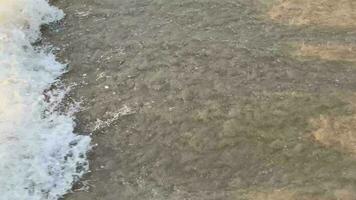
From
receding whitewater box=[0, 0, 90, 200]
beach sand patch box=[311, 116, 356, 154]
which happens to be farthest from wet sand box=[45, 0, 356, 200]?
receding whitewater box=[0, 0, 90, 200]

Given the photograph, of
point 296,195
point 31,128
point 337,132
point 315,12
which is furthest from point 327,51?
point 31,128

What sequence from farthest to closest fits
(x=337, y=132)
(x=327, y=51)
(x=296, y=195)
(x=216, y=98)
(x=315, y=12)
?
1. (x=315, y=12)
2. (x=327, y=51)
3. (x=216, y=98)
4. (x=337, y=132)
5. (x=296, y=195)

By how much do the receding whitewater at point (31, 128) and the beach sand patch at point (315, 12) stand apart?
331 centimetres

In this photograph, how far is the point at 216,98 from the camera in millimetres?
6820

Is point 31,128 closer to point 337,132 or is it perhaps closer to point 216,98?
point 216,98

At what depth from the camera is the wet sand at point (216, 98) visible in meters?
5.89

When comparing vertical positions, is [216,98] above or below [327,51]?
below

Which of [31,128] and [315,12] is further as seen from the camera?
[315,12]

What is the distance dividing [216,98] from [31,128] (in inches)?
88.6

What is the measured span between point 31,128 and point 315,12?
433cm

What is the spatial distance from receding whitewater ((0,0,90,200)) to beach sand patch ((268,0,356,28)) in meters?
3.31

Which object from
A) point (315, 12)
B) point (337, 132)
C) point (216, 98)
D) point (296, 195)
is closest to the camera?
point (296, 195)

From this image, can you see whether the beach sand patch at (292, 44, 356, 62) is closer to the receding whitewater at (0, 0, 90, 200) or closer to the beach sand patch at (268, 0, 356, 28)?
the beach sand patch at (268, 0, 356, 28)

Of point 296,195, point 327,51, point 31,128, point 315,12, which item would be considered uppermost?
point 315,12
